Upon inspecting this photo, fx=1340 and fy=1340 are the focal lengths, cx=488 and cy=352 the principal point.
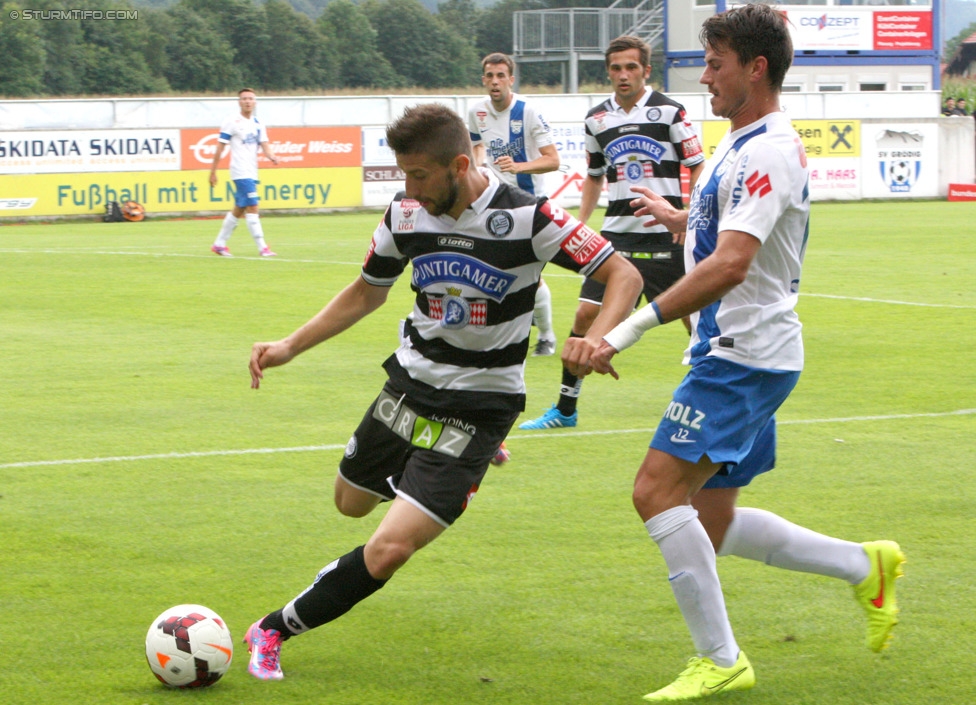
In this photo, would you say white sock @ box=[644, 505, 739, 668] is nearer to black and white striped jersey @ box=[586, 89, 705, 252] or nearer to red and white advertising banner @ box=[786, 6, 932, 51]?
black and white striped jersey @ box=[586, 89, 705, 252]

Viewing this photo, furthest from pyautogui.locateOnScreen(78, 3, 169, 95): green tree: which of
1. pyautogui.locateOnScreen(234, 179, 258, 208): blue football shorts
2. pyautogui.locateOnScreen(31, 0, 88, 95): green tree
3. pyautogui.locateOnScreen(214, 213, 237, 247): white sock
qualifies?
pyautogui.locateOnScreen(214, 213, 237, 247): white sock

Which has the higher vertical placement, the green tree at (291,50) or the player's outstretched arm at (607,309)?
the green tree at (291,50)

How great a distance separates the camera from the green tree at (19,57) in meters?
55.2

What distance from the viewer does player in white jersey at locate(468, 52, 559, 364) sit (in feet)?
35.6

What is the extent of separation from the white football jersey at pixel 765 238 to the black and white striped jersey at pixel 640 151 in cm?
472

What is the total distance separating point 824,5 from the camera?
4847 cm

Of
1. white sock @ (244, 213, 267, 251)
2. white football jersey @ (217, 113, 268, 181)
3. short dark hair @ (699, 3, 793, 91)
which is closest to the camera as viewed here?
short dark hair @ (699, 3, 793, 91)

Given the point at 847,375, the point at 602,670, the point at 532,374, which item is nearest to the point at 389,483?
the point at 602,670

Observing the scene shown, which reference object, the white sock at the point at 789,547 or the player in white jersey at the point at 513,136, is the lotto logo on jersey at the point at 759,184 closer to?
the white sock at the point at 789,547

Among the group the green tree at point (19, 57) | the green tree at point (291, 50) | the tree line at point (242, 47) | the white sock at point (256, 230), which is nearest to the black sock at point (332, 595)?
the white sock at point (256, 230)

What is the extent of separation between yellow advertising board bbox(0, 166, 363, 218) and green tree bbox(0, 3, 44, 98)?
3143 cm

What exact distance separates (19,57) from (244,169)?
41.0m

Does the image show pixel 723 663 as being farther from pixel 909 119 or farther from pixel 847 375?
pixel 909 119

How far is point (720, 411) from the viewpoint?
157 inches
